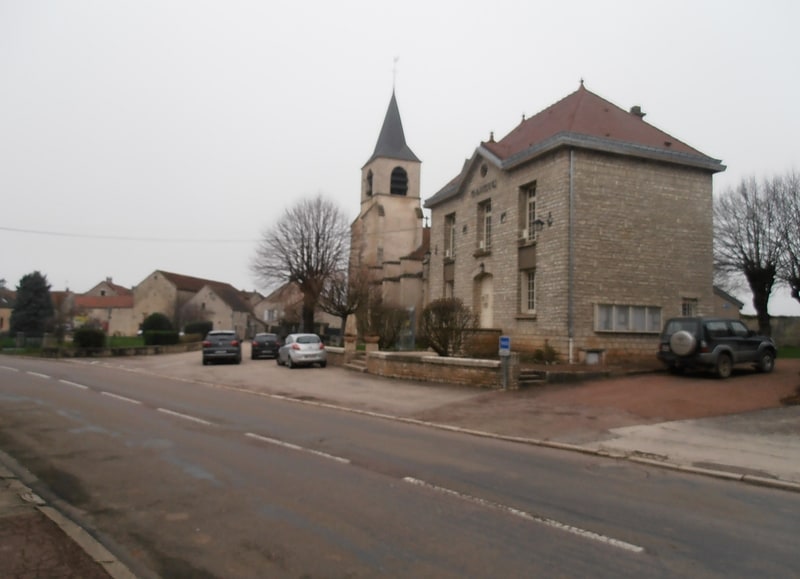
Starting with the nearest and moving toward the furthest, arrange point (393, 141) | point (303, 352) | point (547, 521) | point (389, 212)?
point (547, 521), point (303, 352), point (389, 212), point (393, 141)

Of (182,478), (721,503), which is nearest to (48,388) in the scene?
(182,478)

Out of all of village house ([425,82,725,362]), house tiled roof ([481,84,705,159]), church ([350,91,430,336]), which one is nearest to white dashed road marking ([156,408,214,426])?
village house ([425,82,725,362])

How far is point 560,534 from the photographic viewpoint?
5031mm

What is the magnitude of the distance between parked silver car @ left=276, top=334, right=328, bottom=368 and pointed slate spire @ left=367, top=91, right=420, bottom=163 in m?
32.8

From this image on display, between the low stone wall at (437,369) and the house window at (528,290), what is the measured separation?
570cm

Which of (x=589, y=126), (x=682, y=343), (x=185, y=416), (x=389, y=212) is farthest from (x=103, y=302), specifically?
(x=682, y=343)

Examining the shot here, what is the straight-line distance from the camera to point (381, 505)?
577 centimetres

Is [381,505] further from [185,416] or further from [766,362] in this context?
[766,362]

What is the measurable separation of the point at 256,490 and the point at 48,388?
1303cm

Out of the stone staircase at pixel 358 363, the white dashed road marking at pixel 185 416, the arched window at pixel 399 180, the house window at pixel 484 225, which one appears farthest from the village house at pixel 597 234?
the arched window at pixel 399 180

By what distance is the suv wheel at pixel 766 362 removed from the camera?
17102mm

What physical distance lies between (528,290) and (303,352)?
9894 millimetres

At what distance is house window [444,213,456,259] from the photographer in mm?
29828

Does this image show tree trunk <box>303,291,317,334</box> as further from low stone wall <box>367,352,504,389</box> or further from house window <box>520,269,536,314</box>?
house window <box>520,269,536,314</box>
